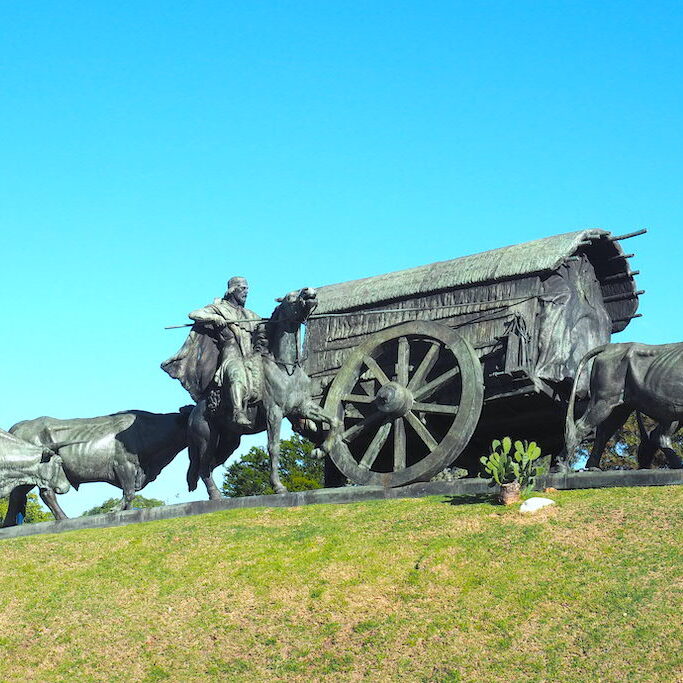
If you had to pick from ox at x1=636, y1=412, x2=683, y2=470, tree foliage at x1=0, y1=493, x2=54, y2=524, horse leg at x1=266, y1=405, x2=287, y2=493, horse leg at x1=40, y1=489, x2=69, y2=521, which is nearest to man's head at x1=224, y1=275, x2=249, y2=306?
horse leg at x1=266, y1=405, x2=287, y2=493

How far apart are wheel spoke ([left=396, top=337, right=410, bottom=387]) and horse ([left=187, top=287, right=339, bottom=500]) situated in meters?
1.38

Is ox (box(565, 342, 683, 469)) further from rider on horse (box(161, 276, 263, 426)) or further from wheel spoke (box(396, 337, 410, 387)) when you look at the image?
rider on horse (box(161, 276, 263, 426))

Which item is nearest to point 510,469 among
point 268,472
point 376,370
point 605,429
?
point 605,429

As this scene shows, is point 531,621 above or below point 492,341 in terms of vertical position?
below

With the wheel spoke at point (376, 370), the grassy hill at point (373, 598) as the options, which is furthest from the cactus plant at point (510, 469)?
the wheel spoke at point (376, 370)

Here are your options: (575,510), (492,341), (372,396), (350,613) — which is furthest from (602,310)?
(350,613)

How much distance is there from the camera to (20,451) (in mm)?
19797

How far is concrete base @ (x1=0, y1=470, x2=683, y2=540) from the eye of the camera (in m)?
17.4

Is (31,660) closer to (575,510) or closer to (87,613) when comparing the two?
(87,613)

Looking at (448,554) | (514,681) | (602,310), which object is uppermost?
(602,310)

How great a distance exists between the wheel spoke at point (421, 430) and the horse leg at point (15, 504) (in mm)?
5983

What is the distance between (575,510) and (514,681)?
14.4 feet

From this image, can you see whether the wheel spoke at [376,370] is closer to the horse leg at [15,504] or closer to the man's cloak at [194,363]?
the man's cloak at [194,363]

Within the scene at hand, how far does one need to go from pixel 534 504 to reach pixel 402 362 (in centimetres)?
452
